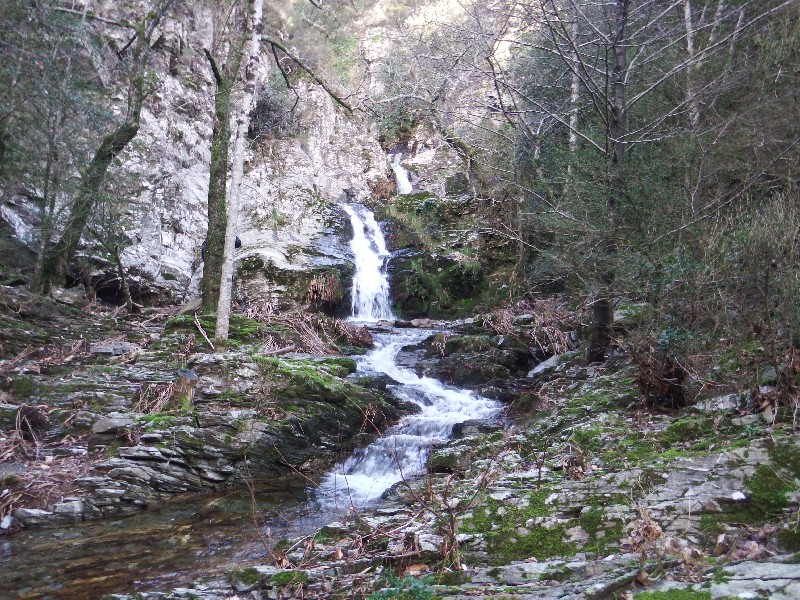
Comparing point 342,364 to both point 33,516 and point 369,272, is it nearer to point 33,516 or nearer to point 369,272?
point 33,516

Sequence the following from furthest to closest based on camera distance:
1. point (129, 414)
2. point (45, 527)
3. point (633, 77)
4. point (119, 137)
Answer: point (119, 137), point (633, 77), point (129, 414), point (45, 527)

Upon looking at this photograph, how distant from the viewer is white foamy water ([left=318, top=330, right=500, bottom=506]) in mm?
6664

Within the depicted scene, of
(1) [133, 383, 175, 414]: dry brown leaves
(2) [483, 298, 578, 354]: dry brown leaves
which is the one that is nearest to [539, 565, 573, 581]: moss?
(1) [133, 383, 175, 414]: dry brown leaves

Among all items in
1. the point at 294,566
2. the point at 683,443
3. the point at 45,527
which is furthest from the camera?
the point at 45,527

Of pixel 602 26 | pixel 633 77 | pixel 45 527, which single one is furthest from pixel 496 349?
pixel 45 527

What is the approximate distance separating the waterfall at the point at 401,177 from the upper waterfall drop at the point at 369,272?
375cm

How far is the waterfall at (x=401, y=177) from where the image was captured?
72.0 ft

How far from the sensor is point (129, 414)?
269 inches

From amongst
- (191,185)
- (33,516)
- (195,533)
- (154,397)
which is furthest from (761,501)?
(191,185)

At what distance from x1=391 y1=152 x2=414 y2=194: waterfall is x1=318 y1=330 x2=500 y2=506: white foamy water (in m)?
11.0

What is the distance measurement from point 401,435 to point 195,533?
12.2 feet

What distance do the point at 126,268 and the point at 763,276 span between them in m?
13.8

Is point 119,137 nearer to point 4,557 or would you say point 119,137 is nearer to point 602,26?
point 4,557

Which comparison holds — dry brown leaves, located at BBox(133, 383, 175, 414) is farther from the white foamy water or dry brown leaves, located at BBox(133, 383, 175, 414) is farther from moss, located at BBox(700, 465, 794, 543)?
moss, located at BBox(700, 465, 794, 543)
